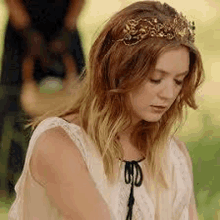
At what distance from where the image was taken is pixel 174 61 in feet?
5.44

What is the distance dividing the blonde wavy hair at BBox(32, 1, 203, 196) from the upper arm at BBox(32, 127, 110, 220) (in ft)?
0.25

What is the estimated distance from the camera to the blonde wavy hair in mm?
1637

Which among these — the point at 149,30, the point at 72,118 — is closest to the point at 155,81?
the point at 149,30

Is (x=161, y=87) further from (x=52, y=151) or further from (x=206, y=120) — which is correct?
(x=206, y=120)

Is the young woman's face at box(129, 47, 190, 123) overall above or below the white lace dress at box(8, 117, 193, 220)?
above

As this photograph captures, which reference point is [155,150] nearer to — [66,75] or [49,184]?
[49,184]

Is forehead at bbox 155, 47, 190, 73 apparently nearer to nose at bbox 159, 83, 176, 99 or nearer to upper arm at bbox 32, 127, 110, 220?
nose at bbox 159, 83, 176, 99

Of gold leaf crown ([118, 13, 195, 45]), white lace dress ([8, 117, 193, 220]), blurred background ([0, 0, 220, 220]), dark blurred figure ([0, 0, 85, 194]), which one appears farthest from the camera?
blurred background ([0, 0, 220, 220])

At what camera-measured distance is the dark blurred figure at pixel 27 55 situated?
257 cm

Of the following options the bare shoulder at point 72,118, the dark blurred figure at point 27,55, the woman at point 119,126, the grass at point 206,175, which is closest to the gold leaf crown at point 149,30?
the woman at point 119,126

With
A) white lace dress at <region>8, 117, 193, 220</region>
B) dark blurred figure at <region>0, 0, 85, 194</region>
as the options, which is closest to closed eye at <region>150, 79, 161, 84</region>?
white lace dress at <region>8, 117, 193, 220</region>

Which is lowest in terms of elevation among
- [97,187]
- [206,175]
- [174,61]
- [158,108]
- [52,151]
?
[206,175]

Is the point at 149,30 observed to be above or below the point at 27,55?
above

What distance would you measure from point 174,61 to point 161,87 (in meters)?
0.08
